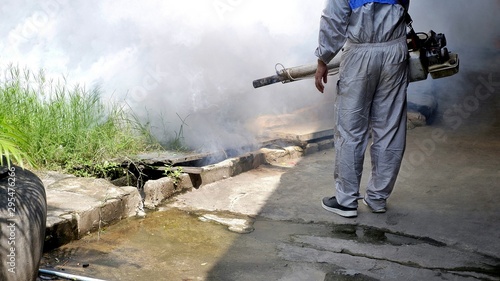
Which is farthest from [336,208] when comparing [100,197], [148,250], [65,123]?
[65,123]

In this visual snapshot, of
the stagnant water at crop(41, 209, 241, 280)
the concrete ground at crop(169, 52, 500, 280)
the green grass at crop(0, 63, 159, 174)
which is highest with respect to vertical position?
the green grass at crop(0, 63, 159, 174)

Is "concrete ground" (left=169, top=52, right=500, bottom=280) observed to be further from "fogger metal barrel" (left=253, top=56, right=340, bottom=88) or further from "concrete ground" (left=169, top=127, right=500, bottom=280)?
"fogger metal barrel" (left=253, top=56, right=340, bottom=88)

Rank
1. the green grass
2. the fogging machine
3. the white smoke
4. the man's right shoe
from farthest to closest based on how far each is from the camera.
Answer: the white smoke
the green grass
the man's right shoe
the fogging machine

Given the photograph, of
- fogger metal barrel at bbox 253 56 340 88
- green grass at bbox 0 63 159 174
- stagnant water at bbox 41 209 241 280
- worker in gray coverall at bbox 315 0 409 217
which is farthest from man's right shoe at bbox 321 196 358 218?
green grass at bbox 0 63 159 174

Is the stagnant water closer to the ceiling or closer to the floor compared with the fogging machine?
closer to the floor

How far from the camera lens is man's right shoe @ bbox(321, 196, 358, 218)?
461cm

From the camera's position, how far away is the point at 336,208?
15.5 feet

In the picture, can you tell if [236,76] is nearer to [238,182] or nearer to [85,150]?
[238,182]

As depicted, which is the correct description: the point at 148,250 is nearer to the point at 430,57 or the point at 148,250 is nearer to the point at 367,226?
the point at 367,226

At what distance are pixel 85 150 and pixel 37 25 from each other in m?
2.57

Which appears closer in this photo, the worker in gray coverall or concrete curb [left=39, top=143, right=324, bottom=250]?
concrete curb [left=39, top=143, right=324, bottom=250]

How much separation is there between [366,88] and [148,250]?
214 cm

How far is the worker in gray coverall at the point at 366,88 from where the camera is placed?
433 cm

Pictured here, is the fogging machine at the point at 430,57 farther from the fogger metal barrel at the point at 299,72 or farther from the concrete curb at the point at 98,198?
the concrete curb at the point at 98,198
